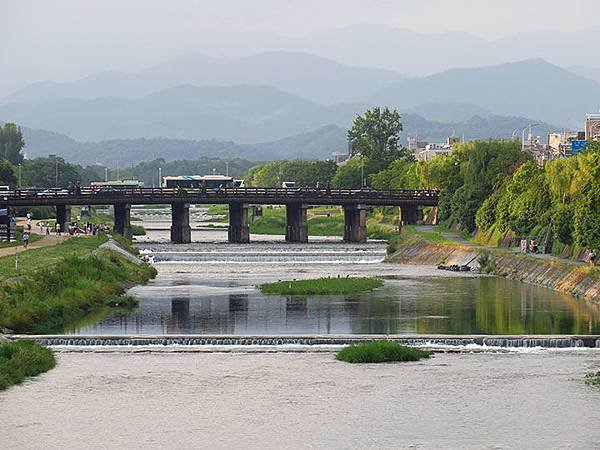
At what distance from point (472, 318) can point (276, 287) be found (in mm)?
22163

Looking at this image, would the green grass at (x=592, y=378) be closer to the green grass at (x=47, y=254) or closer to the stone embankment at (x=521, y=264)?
the stone embankment at (x=521, y=264)

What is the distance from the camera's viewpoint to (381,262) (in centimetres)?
13750

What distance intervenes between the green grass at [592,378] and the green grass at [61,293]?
1183 inches

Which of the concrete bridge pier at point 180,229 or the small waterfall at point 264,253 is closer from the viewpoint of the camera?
the small waterfall at point 264,253

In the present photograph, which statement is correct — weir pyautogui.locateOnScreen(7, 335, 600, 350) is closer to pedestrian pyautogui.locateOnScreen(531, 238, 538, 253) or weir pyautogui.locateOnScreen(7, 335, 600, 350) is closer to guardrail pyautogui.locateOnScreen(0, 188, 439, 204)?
pedestrian pyautogui.locateOnScreen(531, 238, 538, 253)

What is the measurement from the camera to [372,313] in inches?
3332

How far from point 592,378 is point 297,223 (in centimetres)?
11613

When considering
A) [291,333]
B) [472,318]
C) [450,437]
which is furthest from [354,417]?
[472,318]

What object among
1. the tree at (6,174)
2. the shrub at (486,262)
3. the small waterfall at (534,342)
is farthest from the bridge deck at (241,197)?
the small waterfall at (534,342)

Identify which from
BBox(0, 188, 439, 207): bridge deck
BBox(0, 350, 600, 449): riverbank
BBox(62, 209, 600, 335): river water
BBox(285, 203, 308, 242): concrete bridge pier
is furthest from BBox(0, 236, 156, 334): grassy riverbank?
BBox(285, 203, 308, 242): concrete bridge pier

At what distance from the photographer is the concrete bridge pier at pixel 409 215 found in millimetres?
176375

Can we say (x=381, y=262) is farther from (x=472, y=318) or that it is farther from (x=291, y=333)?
(x=291, y=333)

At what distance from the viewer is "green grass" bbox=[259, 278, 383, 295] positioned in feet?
325

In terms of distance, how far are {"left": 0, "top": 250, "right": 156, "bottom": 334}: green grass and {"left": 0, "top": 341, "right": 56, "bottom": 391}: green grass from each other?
8709mm
